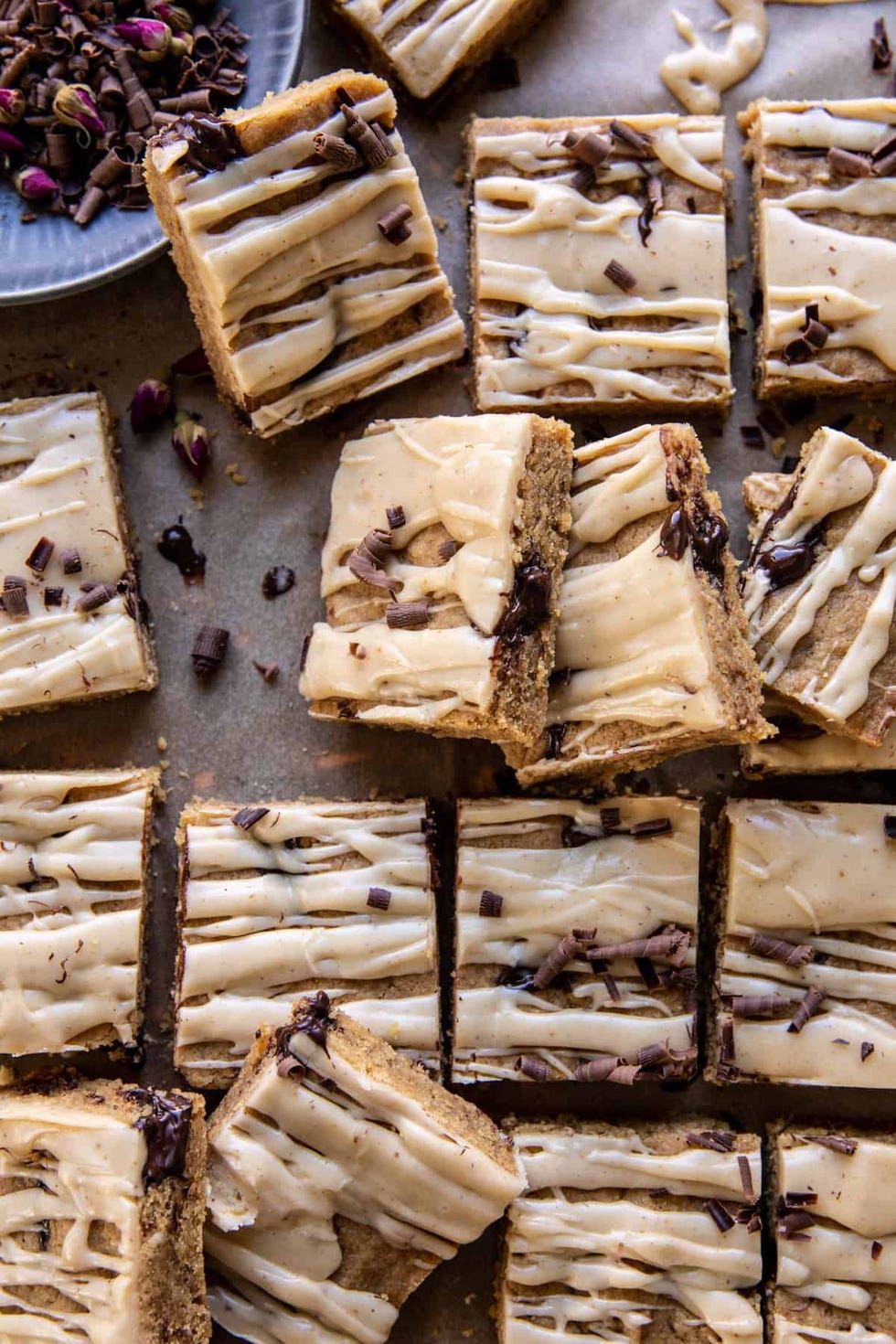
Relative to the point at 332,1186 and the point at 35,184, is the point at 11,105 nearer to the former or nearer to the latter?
the point at 35,184

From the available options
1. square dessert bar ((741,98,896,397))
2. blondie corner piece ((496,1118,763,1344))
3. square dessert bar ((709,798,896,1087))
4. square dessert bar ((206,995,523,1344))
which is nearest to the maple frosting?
square dessert bar ((206,995,523,1344))

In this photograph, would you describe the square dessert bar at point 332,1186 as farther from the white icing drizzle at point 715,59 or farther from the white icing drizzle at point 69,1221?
the white icing drizzle at point 715,59

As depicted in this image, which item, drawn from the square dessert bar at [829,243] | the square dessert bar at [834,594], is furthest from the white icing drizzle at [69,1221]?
the square dessert bar at [829,243]

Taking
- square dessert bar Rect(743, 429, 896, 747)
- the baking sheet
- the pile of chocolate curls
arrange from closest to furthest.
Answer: square dessert bar Rect(743, 429, 896, 747)
the pile of chocolate curls
the baking sheet

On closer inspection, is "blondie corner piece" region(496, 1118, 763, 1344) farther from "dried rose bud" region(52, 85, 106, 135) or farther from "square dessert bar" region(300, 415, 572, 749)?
"dried rose bud" region(52, 85, 106, 135)

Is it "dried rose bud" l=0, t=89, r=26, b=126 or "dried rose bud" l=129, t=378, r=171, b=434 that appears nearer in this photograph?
"dried rose bud" l=0, t=89, r=26, b=126

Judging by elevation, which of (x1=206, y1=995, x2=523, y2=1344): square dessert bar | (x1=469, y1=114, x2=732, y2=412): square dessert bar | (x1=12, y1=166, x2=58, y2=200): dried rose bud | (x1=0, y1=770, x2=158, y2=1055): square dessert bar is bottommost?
(x1=206, y1=995, x2=523, y2=1344): square dessert bar

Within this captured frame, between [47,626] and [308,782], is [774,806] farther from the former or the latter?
[47,626]

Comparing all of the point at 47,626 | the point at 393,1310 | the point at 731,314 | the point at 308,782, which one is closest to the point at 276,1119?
the point at 393,1310
